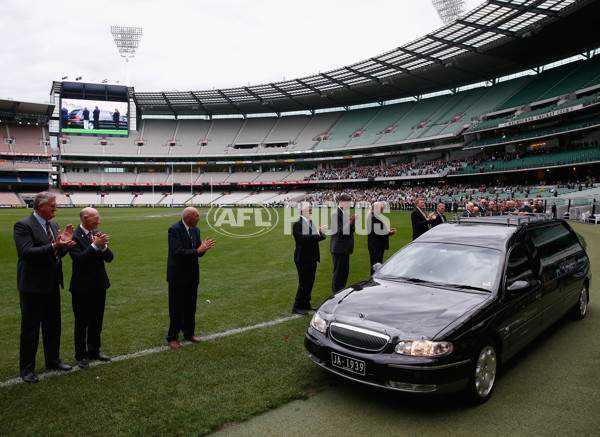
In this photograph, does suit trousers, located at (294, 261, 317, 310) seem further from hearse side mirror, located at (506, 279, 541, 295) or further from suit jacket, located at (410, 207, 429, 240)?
suit jacket, located at (410, 207, 429, 240)

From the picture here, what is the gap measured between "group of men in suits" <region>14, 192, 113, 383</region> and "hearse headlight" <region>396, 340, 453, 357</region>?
353 centimetres

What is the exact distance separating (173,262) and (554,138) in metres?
50.6

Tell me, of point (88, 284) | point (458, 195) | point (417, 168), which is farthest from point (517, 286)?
point (417, 168)

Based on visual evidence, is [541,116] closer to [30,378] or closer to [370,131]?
[370,131]

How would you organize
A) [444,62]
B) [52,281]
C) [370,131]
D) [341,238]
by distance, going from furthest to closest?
[370,131], [444,62], [341,238], [52,281]

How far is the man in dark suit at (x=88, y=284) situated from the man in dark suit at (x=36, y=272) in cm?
21

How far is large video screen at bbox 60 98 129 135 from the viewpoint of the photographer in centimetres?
7650

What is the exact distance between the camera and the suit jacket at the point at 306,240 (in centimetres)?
662

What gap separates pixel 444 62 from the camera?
49.7 metres

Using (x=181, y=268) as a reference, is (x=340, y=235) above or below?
above

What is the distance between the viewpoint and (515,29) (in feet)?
132

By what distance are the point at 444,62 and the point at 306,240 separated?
169ft

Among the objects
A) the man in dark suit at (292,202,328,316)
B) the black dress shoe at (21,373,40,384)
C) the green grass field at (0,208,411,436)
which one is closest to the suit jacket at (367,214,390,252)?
the green grass field at (0,208,411,436)

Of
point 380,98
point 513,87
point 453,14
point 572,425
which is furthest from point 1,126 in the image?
point 572,425
